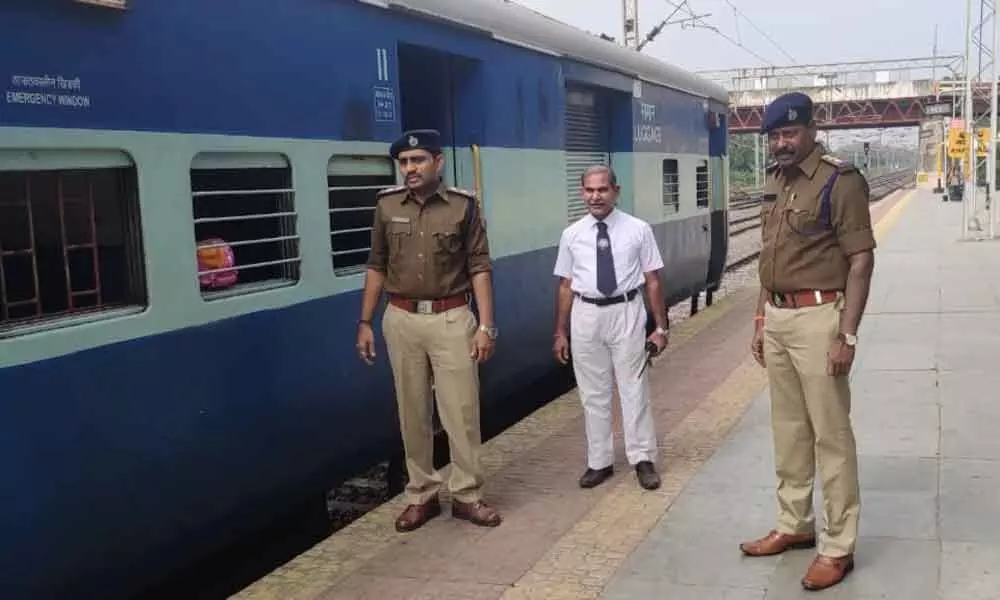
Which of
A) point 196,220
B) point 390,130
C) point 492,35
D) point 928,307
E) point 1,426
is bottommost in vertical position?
point 928,307

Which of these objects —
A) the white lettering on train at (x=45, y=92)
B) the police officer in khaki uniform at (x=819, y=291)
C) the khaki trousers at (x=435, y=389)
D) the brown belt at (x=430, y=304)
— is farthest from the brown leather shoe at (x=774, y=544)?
the white lettering on train at (x=45, y=92)

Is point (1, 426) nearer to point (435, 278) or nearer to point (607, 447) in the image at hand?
point (435, 278)

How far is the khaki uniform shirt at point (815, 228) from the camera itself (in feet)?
12.9

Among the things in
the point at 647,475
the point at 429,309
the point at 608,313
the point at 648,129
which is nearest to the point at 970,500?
the point at 647,475

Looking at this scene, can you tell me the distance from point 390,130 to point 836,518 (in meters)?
2.88

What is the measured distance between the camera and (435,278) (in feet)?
15.6

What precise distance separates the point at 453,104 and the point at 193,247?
2.69m

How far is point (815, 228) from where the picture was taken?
4.01m

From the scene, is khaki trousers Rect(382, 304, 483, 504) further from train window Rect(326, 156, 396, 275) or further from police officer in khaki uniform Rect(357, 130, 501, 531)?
train window Rect(326, 156, 396, 275)

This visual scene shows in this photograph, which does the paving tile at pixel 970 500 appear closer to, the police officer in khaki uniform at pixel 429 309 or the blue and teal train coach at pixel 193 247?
the police officer in khaki uniform at pixel 429 309

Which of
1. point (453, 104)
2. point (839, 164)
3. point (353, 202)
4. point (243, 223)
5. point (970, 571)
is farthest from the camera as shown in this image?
point (453, 104)

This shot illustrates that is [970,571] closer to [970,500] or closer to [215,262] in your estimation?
[970,500]

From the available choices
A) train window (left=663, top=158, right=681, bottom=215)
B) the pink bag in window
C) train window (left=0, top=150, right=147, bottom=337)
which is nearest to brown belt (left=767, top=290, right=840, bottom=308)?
the pink bag in window

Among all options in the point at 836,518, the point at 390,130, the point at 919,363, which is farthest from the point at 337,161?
the point at 919,363
